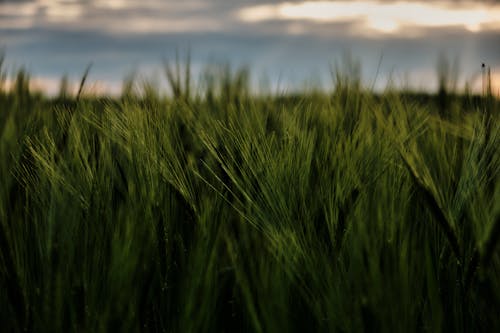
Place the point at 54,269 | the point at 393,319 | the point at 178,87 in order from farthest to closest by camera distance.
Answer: the point at 178,87, the point at 54,269, the point at 393,319

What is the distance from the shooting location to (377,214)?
0.75 metres

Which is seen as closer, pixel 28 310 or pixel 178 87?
pixel 28 310

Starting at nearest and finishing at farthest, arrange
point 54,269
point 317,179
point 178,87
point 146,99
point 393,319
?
point 393,319 → point 54,269 → point 317,179 → point 146,99 → point 178,87

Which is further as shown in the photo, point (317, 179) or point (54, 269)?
point (317, 179)

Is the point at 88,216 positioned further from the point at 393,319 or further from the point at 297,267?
the point at 393,319

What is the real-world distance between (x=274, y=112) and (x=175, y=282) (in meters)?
0.78

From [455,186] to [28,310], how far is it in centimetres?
68

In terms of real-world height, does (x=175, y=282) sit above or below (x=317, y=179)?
below

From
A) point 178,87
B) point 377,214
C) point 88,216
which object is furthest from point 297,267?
point 178,87

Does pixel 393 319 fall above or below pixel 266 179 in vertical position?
below

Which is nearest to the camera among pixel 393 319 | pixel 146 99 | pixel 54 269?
pixel 393 319

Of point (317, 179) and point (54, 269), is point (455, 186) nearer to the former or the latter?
point (317, 179)

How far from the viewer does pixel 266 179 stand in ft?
2.75

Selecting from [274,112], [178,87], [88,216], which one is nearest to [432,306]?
[88,216]
